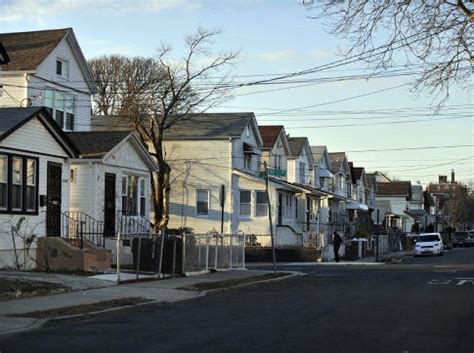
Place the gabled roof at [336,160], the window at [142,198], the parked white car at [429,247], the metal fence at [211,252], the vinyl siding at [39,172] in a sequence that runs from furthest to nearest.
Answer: the gabled roof at [336,160], the parked white car at [429,247], the window at [142,198], the metal fence at [211,252], the vinyl siding at [39,172]

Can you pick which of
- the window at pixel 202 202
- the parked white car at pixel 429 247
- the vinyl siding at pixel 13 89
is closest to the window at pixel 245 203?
the window at pixel 202 202

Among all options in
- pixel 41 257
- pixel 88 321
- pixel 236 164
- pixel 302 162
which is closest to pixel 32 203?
pixel 41 257

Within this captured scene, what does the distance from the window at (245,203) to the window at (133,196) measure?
15.8 meters

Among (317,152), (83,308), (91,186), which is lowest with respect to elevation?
(83,308)

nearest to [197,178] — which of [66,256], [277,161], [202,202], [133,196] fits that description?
[202,202]

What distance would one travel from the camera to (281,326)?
11.9m

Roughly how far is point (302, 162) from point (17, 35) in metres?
29.2

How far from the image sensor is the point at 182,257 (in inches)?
902

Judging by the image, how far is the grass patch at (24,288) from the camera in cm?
1559

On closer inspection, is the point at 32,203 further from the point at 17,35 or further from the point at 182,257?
the point at 17,35

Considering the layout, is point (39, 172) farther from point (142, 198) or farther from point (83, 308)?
point (83, 308)

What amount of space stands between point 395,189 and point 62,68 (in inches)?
3181

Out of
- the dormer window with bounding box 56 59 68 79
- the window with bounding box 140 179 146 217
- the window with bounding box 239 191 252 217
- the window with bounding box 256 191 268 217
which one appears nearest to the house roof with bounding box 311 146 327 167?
the window with bounding box 256 191 268 217

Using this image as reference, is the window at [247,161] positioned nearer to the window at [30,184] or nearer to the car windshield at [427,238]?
the car windshield at [427,238]
